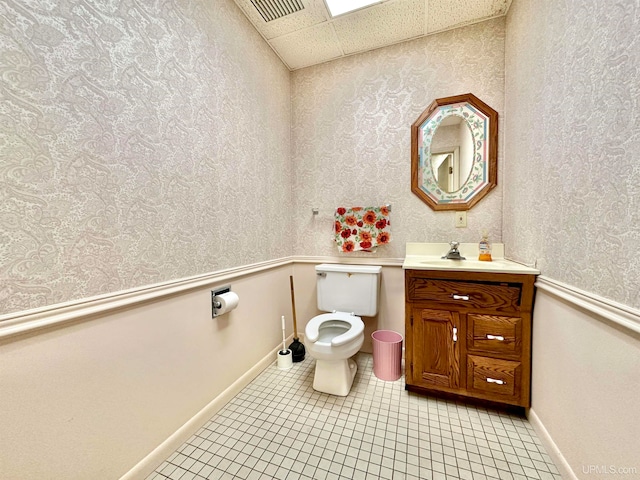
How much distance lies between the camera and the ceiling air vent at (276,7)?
1.56 m

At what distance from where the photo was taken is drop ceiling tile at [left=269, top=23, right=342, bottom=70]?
71.6 inches

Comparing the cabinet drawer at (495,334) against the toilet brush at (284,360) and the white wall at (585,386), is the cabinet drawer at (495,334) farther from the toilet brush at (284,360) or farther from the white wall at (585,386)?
the toilet brush at (284,360)

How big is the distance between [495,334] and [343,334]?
844 mm

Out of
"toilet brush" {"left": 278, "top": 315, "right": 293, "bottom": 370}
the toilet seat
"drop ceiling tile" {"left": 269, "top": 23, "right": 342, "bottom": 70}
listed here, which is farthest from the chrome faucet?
"drop ceiling tile" {"left": 269, "top": 23, "right": 342, "bottom": 70}

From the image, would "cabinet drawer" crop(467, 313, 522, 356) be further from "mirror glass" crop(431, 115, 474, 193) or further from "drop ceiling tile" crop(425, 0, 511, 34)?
"drop ceiling tile" crop(425, 0, 511, 34)

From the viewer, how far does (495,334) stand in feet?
4.48

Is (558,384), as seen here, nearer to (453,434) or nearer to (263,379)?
(453,434)

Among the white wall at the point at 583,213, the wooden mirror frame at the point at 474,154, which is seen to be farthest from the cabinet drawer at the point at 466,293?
the wooden mirror frame at the point at 474,154

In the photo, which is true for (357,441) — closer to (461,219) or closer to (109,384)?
(109,384)

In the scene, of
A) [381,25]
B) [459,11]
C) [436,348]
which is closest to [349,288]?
[436,348]

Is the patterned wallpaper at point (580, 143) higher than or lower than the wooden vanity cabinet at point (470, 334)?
higher

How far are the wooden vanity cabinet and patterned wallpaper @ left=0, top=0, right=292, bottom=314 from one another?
1.20 metres

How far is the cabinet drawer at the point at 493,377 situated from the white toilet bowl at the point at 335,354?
633mm

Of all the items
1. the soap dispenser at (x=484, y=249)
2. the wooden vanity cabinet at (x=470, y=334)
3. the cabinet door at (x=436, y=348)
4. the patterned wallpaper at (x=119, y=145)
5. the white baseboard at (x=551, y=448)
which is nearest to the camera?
the patterned wallpaper at (x=119, y=145)
